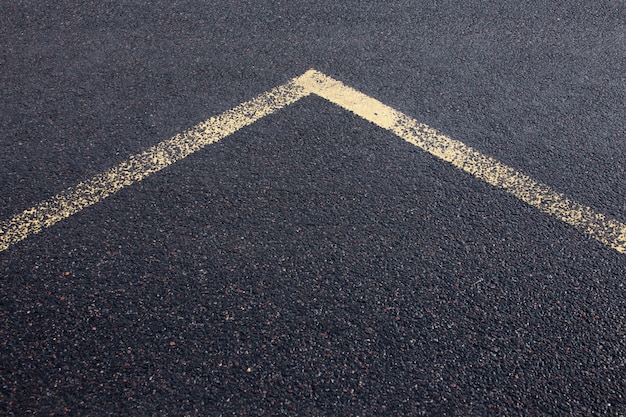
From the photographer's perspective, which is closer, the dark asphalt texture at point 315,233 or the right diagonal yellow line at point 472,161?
the dark asphalt texture at point 315,233

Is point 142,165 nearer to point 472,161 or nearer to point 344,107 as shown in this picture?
point 344,107

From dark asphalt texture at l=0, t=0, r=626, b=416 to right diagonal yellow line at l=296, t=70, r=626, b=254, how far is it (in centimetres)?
6

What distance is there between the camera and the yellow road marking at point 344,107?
2.90 meters

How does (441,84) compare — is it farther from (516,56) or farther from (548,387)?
(548,387)

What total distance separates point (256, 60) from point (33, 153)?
1568 mm

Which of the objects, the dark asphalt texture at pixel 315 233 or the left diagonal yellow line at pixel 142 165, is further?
the left diagonal yellow line at pixel 142 165

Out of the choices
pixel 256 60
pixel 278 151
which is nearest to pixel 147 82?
pixel 256 60

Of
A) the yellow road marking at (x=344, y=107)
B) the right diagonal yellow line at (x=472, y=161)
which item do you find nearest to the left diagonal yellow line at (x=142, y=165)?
the yellow road marking at (x=344, y=107)

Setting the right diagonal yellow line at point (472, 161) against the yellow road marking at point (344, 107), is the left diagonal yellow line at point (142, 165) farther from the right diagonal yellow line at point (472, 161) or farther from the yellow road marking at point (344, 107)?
the right diagonal yellow line at point (472, 161)

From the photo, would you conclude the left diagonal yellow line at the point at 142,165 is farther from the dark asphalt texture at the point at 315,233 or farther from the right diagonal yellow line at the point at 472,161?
the right diagonal yellow line at the point at 472,161

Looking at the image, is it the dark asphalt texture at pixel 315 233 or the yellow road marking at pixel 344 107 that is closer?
the dark asphalt texture at pixel 315 233

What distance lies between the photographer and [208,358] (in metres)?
2.34

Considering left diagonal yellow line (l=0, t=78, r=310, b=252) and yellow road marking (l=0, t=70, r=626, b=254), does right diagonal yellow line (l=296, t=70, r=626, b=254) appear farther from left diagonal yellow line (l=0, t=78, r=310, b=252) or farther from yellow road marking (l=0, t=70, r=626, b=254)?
left diagonal yellow line (l=0, t=78, r=310, b=252)

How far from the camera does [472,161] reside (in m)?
3.25
